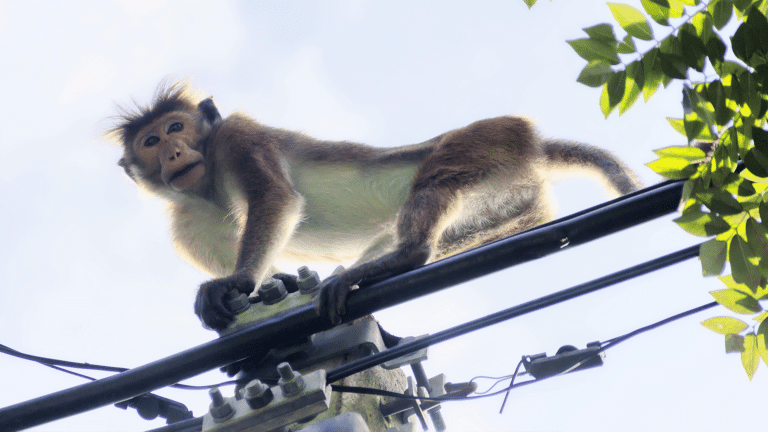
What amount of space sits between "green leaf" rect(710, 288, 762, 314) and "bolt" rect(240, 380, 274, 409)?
1522 millimetres

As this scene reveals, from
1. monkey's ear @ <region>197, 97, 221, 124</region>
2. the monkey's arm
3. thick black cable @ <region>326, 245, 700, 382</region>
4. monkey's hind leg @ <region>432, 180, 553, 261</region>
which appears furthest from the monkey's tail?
monkey's ear @ <region>197, 97, 221, 124</region>

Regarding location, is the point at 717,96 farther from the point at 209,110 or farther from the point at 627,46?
the point at 209,110

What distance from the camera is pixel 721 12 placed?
2.10 m

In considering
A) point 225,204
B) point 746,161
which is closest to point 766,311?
point 746,161

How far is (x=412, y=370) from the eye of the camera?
3.19 m

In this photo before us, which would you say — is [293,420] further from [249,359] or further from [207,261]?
[207,261]

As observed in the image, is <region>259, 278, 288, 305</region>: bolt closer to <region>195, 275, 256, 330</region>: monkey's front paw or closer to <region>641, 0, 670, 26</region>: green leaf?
<region>195, 275, 256, 330</region>: monkey's front paw

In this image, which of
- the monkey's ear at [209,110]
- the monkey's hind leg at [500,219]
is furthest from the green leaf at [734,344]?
the monkey's ear at [209,110]

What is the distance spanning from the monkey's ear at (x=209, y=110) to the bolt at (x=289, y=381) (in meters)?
3.89

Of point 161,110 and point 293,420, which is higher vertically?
point 161,110

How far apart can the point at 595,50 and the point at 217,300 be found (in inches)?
84.4

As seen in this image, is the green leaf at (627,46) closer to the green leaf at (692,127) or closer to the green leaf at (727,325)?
the green leaf at (692,127)

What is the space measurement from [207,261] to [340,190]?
1188mm

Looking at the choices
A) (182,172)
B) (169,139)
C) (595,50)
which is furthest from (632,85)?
(169,139)
